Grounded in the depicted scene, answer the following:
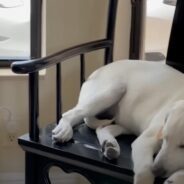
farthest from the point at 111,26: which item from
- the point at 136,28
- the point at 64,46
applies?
the point at 64,46

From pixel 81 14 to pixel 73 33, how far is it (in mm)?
86

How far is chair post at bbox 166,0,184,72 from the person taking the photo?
1.55 metres

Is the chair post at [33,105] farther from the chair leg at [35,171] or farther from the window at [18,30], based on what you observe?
the window at [18,30]

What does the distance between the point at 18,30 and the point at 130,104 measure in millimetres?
779

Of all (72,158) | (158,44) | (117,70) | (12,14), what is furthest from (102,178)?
(12,14)

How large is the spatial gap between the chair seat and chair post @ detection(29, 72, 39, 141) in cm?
2

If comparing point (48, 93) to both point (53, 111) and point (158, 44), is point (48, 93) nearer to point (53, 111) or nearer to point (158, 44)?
point (53, 111)

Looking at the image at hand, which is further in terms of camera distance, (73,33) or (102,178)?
(73,33)

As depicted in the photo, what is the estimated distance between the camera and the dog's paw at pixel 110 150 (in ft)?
4.14

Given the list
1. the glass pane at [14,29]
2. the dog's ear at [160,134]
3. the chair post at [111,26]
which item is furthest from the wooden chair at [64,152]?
the glass pane at [14,29]

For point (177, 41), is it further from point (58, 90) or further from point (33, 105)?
point (33, 105)

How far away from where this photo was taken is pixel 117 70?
1542 millimetres

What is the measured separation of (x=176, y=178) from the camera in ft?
3.59

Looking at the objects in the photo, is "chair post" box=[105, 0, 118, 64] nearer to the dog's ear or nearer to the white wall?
the white wall
